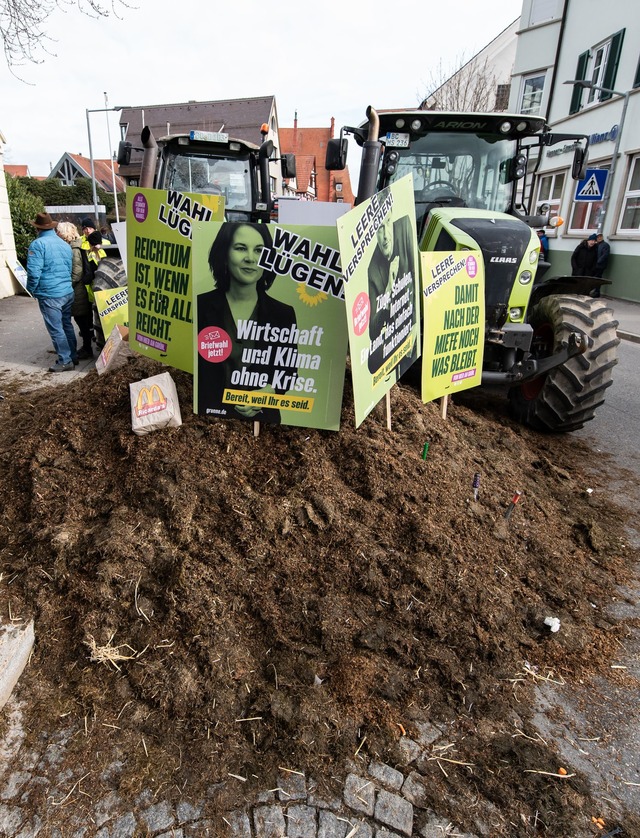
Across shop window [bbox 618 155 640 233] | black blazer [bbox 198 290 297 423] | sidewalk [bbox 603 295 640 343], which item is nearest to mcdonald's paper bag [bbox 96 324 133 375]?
black blazer [bbox 198 290 297 423]

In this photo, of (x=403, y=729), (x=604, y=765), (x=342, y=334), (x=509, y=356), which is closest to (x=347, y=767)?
(x=403, y=729)

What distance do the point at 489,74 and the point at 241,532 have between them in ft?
112

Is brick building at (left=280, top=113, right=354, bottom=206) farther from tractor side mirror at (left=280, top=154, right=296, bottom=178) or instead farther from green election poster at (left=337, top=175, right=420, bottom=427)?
green election poster at (left=337, top=175, right=420, bottom=427)

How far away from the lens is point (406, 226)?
11.9 ft

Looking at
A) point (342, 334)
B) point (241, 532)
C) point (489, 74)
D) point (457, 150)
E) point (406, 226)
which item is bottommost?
point (241, 532)

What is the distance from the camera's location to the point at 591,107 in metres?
18.4

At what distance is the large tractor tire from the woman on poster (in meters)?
2.87

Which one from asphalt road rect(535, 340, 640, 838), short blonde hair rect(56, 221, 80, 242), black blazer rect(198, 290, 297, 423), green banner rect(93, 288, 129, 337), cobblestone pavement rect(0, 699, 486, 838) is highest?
short blonde hair rect(56, 221, 80, 242)

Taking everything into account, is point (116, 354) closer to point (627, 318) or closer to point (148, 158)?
point (148, 158)

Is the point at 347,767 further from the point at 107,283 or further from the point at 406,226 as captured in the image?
the point at 107,283

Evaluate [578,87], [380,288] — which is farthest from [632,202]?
[380,288]

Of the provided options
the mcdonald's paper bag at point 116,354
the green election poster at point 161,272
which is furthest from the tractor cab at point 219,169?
the green election poster at point 161,272

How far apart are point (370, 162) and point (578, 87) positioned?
20.4 meters

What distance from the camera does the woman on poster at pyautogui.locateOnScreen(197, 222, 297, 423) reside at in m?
3.15
